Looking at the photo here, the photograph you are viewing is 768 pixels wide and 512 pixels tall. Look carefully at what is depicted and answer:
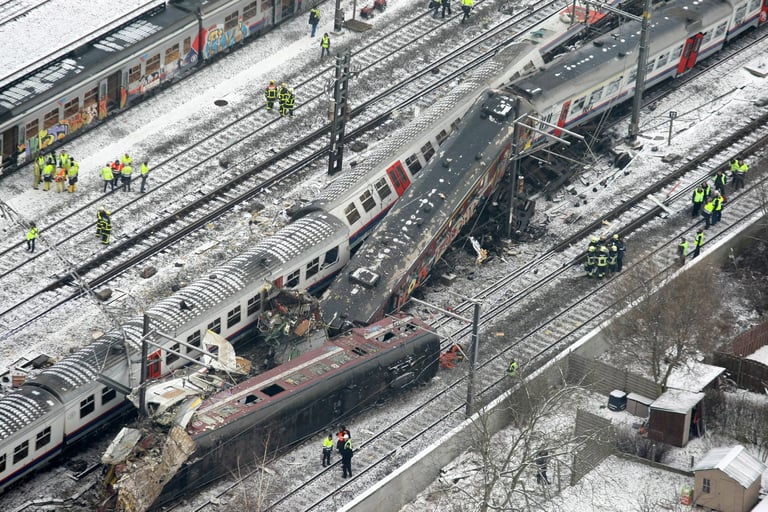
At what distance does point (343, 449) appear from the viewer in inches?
2096

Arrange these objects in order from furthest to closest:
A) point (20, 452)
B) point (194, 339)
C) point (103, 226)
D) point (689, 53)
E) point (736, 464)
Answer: point (689, 53)
point (103, 226)
point (194, 339)
point (20, 452)
point (736, 464)

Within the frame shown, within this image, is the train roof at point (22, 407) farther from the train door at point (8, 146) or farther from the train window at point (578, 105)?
the train window at point (578, 105)

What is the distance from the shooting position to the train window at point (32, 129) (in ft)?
218

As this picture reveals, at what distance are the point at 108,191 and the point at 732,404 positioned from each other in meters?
23.9

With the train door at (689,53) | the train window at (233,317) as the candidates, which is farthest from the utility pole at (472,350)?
the train door at (689,53)

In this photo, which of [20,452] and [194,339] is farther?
[194,339]

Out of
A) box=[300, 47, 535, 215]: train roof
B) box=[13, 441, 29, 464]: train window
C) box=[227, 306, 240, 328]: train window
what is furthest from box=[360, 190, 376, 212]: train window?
box=[13, 441, 29, 464]: train window

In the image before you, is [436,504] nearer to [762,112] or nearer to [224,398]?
[224,398]

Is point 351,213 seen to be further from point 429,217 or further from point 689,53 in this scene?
point 689,53

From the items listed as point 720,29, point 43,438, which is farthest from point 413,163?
point 43,438

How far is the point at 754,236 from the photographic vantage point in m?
63.7

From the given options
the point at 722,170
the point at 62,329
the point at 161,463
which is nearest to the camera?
the point at 161,463

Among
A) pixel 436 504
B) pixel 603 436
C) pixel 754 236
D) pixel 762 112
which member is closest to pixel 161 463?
pixel 436 504

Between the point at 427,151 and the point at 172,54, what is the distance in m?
12.4
